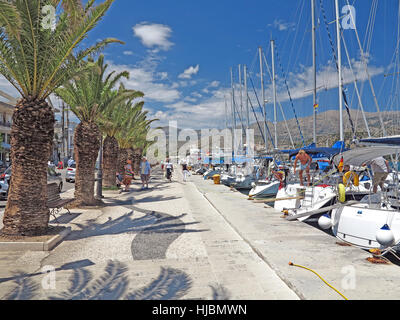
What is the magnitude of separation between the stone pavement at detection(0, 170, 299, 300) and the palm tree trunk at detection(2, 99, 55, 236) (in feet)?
2.59

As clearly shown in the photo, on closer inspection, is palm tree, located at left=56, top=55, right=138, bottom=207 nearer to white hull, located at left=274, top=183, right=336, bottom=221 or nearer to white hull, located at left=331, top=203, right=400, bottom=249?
white hull, located at left=274, top=183, right=336, bottom=221

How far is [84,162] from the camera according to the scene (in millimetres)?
12312

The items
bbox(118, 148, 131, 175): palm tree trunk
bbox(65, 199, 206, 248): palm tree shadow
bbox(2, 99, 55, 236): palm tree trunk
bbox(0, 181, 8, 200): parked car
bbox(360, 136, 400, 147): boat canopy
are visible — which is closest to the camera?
bbox(2, 99, 55, 236): palm tree trunk

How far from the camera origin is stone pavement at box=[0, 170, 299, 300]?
4312 millimetres

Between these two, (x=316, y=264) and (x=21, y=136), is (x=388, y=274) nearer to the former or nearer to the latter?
(x=316, y=264)

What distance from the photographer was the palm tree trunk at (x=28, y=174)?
688 cm

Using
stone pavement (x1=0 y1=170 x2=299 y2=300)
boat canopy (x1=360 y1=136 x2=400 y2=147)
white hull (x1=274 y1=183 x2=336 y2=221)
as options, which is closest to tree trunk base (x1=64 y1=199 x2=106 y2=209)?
stone pavement (x1=0 y1=170 x2=299 y2=300)

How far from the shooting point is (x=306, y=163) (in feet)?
43.9

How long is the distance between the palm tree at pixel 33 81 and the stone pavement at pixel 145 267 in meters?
1.02

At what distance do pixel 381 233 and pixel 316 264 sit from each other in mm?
1358

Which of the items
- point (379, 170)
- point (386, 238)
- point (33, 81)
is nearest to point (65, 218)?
point (33, 81)

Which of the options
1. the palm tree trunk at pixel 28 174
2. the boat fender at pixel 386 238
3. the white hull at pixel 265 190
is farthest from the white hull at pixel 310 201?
the palm tree trunk at pixel 28 174
